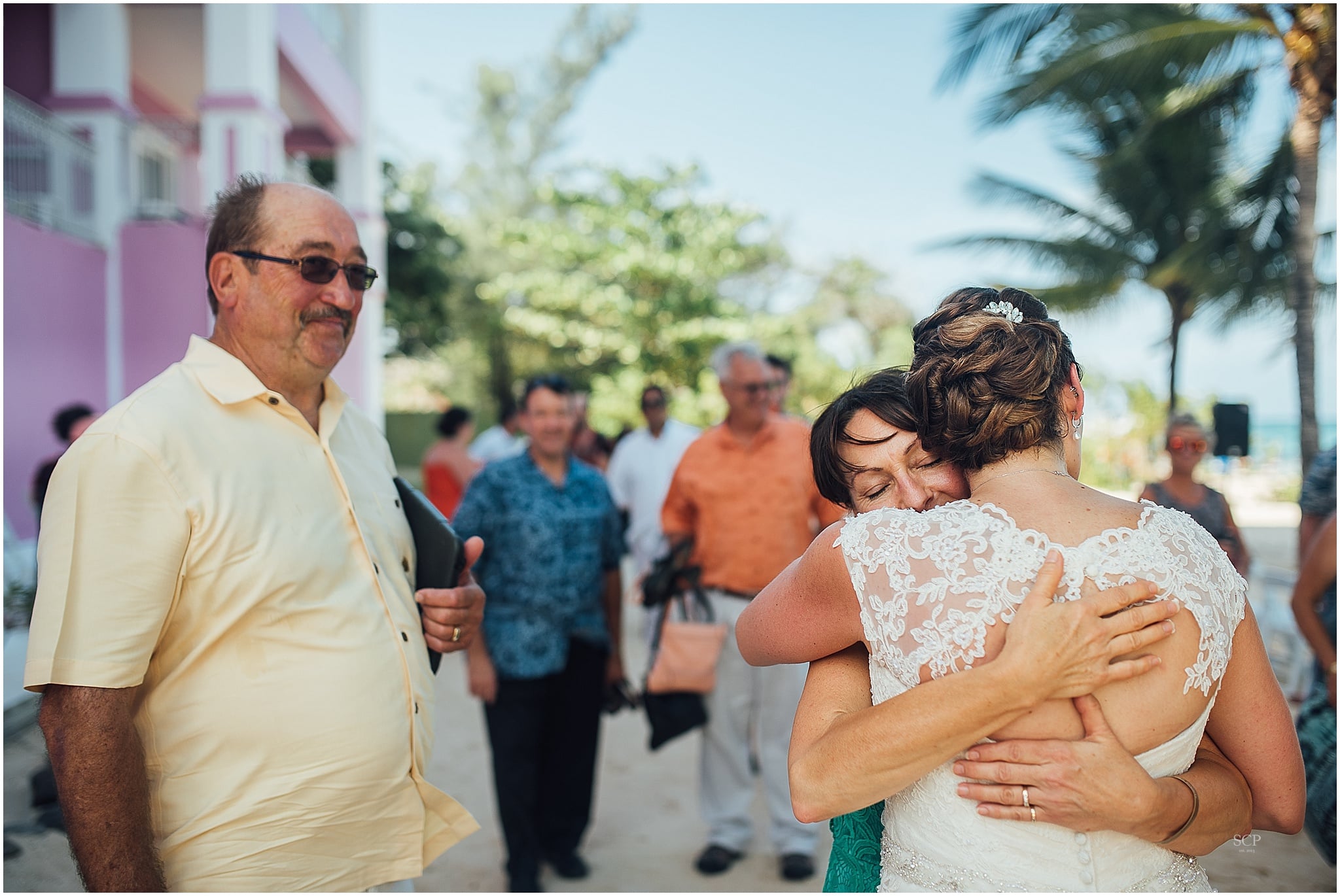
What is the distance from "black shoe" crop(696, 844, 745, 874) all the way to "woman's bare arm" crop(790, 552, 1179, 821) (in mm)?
2716

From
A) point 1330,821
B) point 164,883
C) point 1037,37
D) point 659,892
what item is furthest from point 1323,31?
point 164,883

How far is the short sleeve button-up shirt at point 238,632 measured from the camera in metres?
1.66

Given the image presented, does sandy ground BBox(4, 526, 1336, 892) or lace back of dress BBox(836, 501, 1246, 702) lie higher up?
lace back of dress BBox(836, 501, 1246, 702)

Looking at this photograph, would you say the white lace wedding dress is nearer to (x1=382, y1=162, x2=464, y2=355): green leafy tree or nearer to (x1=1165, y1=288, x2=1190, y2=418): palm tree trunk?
(x1=1165, y1=288, x2=1190, y2=418): palm tree trunk

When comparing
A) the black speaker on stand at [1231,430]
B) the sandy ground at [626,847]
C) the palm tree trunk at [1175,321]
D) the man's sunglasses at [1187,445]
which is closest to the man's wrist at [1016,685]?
the sandy ground at [626,847]

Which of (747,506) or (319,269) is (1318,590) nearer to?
(747,506)

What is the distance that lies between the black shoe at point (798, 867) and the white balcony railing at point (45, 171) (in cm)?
734

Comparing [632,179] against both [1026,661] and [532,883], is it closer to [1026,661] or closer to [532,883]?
[532,883]

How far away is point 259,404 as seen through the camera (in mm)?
2010

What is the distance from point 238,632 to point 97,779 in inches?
13.0

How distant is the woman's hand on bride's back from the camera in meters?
1.36

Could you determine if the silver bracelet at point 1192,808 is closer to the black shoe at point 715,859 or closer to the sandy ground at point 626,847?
the sandy ground at point 626,847

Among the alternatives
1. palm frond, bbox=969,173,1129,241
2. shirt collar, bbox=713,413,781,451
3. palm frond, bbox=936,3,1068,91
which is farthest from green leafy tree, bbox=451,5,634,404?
shirt collar, bbox=713,413,781,451

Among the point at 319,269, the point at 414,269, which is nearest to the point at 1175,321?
the point at 414,269
